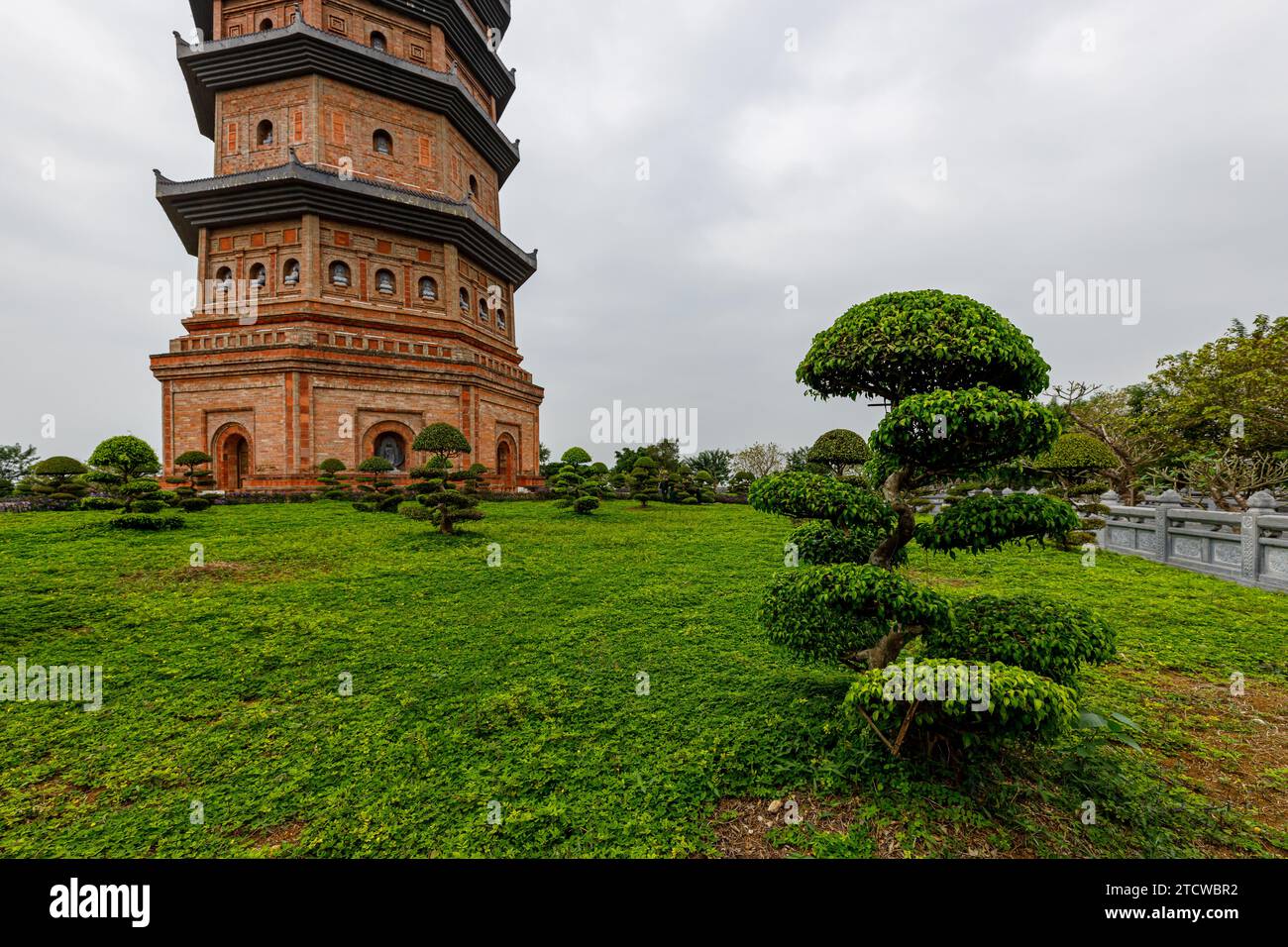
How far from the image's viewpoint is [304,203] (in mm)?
19094

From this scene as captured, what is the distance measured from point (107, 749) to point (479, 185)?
1050 inches

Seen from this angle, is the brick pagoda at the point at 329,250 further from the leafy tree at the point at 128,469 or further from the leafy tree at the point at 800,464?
the leafy tree at the point at 800,464

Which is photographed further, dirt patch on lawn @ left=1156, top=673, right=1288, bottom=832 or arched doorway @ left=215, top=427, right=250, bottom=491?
arched doorway @ left=215, top=427, right=250, bottom=491

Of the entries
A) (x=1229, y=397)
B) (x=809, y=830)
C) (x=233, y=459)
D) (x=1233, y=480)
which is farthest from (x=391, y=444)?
(x=1229, y=397)

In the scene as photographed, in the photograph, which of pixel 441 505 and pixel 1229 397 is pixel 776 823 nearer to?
pixel 441 505

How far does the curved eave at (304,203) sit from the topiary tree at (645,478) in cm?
1373

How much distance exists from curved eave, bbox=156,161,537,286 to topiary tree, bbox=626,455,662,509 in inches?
541

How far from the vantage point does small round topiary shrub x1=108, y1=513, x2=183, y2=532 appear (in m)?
10.0

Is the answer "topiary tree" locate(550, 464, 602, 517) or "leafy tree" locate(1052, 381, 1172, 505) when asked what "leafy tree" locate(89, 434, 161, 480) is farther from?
"leafy tree" locate(1052, 381, 1172, 505)

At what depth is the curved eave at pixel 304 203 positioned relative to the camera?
18844 mm

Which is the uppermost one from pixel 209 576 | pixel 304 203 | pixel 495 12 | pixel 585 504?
pixel 495 12

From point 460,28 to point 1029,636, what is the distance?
1223 inches

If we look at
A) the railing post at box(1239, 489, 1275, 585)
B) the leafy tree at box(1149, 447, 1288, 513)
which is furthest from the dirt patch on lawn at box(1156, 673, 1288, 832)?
the leafy tree at box(1149, 447, 1288, 513)
